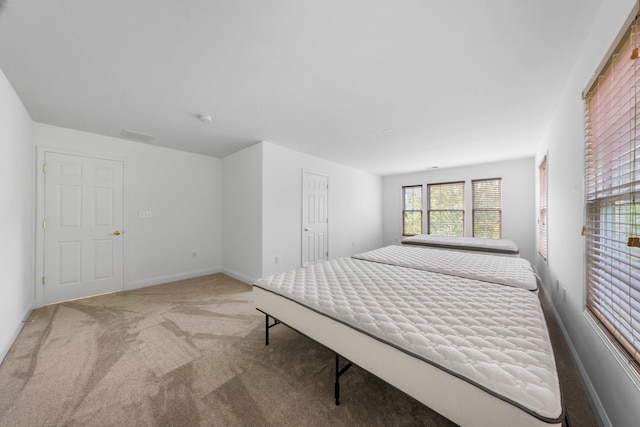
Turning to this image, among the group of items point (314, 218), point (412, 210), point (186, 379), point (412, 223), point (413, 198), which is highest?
point (413, 198)

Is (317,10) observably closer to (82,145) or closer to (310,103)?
(310,103)

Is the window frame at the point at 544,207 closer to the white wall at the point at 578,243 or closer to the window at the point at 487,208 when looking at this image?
the white wall at the point at 578,243

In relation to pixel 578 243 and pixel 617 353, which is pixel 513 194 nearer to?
pixel 578 243

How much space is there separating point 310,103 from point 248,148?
1956 millimetres

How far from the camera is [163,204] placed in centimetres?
407

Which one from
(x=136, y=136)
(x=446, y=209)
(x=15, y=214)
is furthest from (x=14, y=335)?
(x=446, y=209)

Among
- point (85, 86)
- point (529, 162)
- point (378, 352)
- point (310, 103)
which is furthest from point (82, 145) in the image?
point (529, 162)

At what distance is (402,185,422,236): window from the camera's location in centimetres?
634

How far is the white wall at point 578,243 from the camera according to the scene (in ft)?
3.80

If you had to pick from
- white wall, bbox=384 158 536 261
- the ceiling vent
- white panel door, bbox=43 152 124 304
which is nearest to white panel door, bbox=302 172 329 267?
the ceiling vent

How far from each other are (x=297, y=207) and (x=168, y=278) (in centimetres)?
264

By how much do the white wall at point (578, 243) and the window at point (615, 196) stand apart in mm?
132

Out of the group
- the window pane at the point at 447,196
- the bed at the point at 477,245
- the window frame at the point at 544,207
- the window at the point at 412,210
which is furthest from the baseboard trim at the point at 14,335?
the window pane at the point at 447,196

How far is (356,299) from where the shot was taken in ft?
5.55
